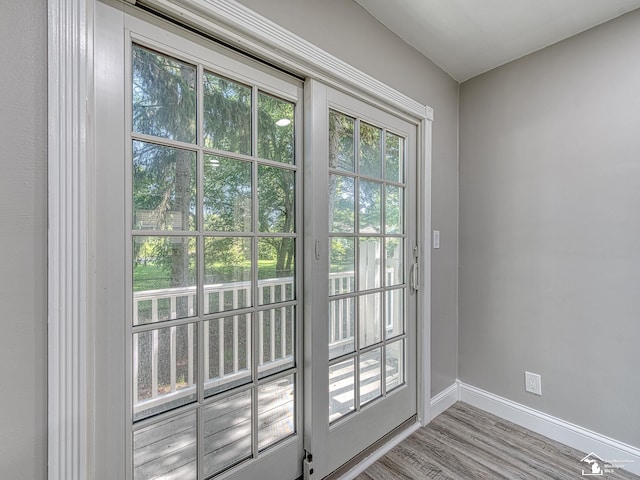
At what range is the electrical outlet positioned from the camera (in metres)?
1.93

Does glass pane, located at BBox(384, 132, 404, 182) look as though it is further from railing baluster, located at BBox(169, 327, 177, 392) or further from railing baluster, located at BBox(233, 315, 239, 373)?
railing baluster, located at BBox(169, 327, 177, 392)

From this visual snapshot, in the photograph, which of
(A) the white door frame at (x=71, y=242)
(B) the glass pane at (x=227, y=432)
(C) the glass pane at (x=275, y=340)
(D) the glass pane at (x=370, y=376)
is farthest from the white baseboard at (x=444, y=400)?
(A) the white door frame at (x=71, y=242)

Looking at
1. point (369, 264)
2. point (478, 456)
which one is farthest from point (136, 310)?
point (478, 456)

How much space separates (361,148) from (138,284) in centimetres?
126

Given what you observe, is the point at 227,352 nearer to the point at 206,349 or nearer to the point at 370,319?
the point at 206,349

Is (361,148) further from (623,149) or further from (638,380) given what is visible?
(638,380)

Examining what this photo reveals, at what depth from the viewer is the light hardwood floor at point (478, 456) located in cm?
158

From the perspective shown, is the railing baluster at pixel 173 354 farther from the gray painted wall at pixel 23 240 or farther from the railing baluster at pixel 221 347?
the gray painted wall at pixel 23 240

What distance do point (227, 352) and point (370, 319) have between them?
0.85 m

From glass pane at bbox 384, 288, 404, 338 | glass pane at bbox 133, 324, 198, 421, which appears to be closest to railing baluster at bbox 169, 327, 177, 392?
glass pane at bbox 133, 324, 198, 421

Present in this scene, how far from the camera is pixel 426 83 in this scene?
6.59 ft

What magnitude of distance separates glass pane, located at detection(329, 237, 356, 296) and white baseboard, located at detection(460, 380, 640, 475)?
119cm

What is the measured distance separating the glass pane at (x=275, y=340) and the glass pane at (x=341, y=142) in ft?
2.56

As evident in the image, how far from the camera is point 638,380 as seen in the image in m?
1.59
